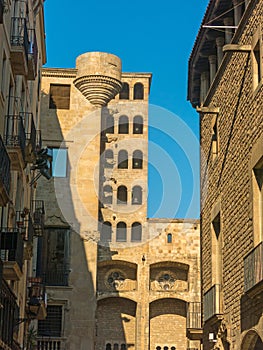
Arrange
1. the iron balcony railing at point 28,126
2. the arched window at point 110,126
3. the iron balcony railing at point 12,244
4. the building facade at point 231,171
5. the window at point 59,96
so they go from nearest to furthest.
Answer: the building facade at point 231,171 → the iron balcony railing at point 12,244 → the iron balcony railing at point 28,126 → the window at point 59,96 → the arched window at point 110,126

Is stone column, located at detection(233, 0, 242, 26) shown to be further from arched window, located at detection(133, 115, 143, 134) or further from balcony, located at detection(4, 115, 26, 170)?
arched window, located at detection(133, 115, 143, 134)

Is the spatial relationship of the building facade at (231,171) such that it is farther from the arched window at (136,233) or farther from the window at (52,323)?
the arched window at (136,233)

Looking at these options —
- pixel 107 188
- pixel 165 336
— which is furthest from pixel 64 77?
pixel 165 336

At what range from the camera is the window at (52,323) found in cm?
3441

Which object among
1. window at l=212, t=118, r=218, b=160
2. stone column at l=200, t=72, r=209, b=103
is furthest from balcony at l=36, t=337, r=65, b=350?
window at l=212, t=118, r=218, b=160

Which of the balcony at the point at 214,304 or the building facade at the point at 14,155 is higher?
the building facade at the point at 14,155

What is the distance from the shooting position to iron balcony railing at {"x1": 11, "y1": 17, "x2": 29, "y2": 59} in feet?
55.6

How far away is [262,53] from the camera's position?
48.3 ft

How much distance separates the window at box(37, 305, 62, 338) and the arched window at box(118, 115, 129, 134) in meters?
11.9

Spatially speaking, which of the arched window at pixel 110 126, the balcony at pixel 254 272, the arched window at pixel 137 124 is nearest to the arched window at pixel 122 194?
the arched window at pixel 110 126

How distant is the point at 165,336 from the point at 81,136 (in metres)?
11.1

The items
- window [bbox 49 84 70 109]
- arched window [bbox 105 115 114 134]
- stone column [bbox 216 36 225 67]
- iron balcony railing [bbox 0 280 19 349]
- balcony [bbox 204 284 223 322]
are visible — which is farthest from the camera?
arched window [bbox 105 115 114 134]

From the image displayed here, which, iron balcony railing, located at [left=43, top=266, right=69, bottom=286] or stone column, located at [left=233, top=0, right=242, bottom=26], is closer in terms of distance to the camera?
stone column, located at [left=233, top=0, right=242, bottom=26]

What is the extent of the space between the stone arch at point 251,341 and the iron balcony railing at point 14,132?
615 cm
